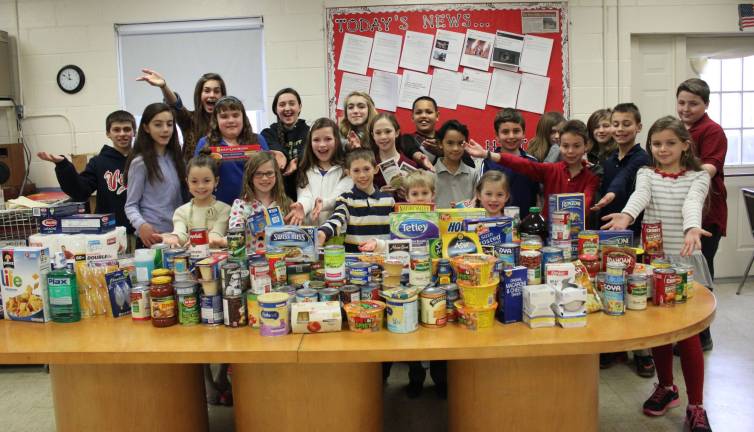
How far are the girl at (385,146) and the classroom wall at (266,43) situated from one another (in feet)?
6.03

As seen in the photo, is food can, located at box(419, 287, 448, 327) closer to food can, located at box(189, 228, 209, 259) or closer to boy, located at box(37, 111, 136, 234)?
food can, located at box(189, 228, 209, 259)

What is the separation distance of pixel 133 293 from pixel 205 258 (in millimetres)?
293

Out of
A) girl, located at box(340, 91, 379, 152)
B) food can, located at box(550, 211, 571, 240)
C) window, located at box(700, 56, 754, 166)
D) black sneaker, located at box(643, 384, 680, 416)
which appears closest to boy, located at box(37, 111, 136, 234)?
girl, located at box(340, 91, 379, 152)

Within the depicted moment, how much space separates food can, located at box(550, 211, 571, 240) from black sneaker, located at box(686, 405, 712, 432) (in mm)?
1079

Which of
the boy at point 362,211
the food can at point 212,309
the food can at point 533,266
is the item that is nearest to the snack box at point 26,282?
the food can at point 212,309

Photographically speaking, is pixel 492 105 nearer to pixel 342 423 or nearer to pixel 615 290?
pixel 615 290

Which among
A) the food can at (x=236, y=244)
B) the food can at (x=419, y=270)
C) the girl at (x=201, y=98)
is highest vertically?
the girl at (x=201, y=98)

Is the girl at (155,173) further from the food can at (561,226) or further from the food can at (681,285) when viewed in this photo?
the food can at (681,285)

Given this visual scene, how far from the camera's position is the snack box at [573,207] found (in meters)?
2.51

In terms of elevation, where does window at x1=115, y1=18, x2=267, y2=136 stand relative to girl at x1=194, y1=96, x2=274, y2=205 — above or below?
above

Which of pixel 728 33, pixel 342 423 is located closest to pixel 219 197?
pixel 342 423

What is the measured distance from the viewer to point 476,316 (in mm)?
2025

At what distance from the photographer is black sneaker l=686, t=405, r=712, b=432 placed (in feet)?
8.80

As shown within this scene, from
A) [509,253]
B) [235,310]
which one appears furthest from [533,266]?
[235,310]
